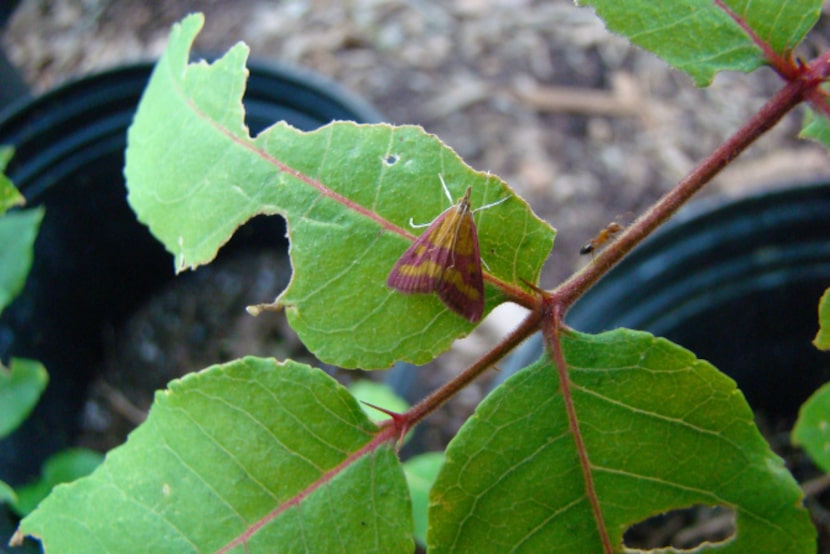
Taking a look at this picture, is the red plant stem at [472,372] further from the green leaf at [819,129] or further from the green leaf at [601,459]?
the green leaf at [819,129]

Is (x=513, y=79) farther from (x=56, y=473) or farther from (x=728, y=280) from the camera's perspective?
(x=56, y=473)

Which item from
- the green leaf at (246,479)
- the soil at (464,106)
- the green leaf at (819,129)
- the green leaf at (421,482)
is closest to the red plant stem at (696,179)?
the green leaf at (819,129)

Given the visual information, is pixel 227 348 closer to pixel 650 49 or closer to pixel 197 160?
pixel 197 160

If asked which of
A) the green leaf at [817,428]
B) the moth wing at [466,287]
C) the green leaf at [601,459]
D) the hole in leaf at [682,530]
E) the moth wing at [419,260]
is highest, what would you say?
the moth wing at [419,260]

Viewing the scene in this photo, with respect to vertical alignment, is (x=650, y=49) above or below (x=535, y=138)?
above

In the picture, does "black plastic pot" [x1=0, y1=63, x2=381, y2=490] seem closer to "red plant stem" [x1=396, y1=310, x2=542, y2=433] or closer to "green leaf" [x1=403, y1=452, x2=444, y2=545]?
"green leaf" [x1=403, y1=452, x2=444, y2=545]

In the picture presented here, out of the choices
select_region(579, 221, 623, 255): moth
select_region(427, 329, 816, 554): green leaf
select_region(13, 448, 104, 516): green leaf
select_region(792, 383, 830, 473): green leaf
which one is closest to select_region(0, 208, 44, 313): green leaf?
select_region(13, 448, 104, 516): green leaf

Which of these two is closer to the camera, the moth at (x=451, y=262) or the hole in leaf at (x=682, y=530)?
the moth at (x=451, y=262)

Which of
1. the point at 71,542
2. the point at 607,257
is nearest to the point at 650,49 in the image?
the point at 607,257
